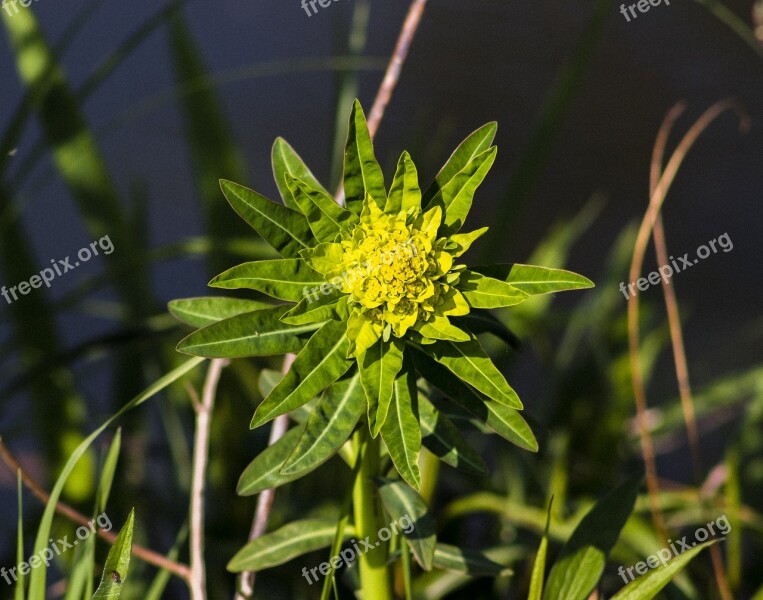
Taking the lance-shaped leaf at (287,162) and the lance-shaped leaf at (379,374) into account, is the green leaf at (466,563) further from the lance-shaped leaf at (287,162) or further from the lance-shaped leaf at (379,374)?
the lance-shaped leaf at (287,162)

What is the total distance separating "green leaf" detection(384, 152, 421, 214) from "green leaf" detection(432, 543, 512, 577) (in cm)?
32

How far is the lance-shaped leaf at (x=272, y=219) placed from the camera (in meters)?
0.53

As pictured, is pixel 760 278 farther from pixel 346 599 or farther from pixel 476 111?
pixel 346 599

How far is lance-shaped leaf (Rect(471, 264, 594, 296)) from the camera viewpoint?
52 cm

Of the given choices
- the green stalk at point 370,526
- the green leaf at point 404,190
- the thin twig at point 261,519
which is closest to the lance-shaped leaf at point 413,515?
the green stalk at point 370,526

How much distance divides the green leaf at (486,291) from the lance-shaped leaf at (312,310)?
9 cm

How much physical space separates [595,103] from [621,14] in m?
0.17

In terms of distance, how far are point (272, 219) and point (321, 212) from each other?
34 mm

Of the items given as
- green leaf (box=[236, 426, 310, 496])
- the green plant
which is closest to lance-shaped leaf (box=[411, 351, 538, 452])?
the green plant

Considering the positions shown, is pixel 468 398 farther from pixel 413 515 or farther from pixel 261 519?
pixel 261 519

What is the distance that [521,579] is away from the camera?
1.11 meters

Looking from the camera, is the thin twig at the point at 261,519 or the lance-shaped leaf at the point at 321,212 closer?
the lance-shaped leaf at the point at 321,212

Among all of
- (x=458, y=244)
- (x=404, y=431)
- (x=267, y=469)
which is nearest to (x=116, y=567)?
(x=267, y=469)

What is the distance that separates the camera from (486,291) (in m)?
0.54
